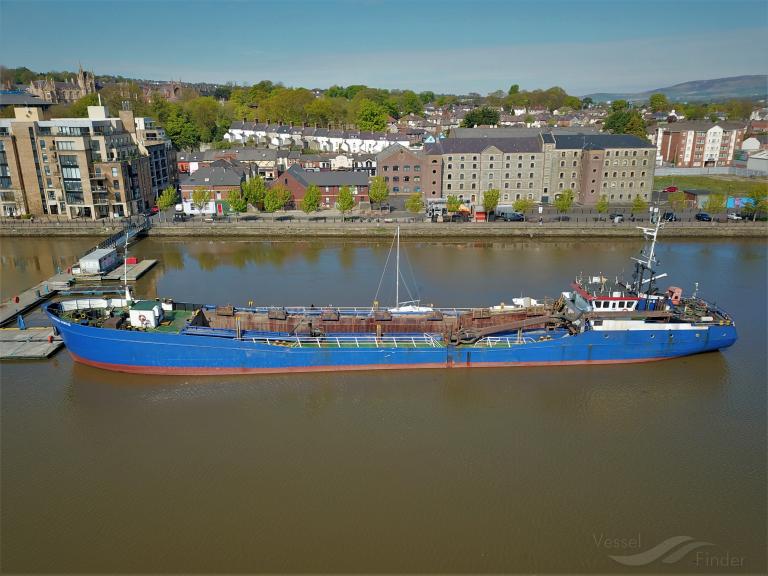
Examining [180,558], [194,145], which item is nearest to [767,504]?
[180,558]

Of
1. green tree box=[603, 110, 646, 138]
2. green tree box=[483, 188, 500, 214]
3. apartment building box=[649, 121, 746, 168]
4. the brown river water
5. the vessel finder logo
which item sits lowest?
the vessel finder logo

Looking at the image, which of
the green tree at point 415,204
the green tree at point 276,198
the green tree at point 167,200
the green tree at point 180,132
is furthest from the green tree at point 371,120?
the green tree at point 167,200

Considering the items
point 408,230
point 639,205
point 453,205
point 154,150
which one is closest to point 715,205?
point 639,205

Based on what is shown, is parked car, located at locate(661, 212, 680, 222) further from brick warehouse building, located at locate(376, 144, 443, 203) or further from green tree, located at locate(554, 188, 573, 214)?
brick warehouse building, located at locate(376, 144, 443, 203)

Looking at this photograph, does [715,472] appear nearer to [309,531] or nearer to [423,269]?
[309,531]

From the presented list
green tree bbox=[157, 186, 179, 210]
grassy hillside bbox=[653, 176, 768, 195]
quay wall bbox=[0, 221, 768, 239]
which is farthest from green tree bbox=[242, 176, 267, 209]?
grassy hillside bbox=[653, 176, 768, 195]

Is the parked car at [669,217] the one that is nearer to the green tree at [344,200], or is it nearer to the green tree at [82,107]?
the green tree at [344,200]

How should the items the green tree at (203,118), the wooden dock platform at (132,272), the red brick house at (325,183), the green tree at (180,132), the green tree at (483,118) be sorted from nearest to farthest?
the wooden dock platform at (132,272)
the red brick house at (325,183)
the green tree at (180,132)
the green tree at (203,118)
the green tree at (483,118)

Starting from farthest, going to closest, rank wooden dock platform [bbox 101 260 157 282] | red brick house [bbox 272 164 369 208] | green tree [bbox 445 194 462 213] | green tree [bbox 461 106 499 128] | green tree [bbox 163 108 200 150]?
green tree [bbox 461 106 499 128] < green tree [bbox 163 108 200 150] < red brick house [bbox 272 164 369 208] < green tree [bbox 445 194 462 213] < wooden dock platform [bbox 101 260 157 282]
